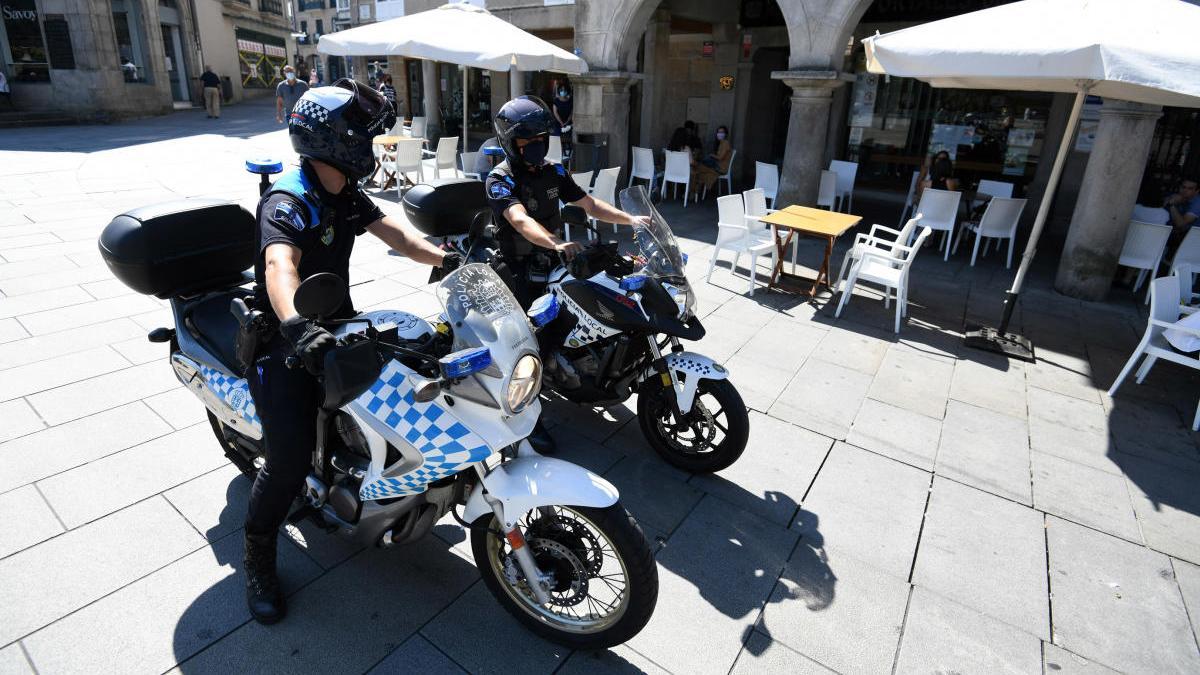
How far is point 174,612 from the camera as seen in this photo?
8.00ft

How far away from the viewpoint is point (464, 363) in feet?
6.17

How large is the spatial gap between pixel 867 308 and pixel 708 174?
18.6 feet

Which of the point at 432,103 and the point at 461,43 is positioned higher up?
the point at 461,43

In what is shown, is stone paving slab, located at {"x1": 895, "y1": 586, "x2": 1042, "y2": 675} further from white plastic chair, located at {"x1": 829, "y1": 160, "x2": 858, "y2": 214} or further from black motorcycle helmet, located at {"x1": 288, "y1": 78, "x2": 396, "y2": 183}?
white plastic chair, located at {"x1": 829, "y1": 160, "x2": 858, "y2": 214}

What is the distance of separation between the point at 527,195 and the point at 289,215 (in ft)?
5.87

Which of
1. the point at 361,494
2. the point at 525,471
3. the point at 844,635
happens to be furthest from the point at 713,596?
the point at 361,494

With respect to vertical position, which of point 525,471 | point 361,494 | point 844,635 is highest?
point 525,471

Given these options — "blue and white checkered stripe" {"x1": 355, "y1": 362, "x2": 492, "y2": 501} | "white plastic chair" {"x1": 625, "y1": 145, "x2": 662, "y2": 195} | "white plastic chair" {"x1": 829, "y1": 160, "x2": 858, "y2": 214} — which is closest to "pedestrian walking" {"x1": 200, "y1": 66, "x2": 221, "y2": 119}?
"white plastic chair" {"x1": 625, "y1": 145, "x2": 662, "y2": 195}

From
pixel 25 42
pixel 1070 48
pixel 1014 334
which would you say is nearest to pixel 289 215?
pixel 1070 48

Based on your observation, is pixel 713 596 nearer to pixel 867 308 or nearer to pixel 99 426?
pixel 99 426

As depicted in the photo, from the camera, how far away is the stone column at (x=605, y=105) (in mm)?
10547

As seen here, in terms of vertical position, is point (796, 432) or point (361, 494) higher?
point (361, 494)

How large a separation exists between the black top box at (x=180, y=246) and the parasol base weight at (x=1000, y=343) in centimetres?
551

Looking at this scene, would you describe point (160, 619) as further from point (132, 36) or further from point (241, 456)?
point (132, 36)
